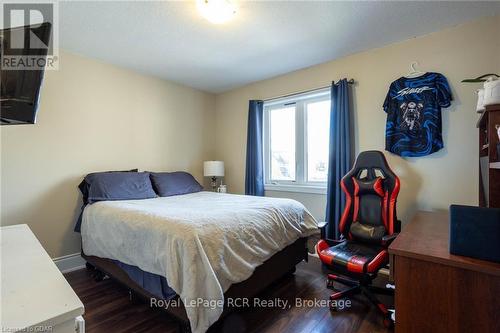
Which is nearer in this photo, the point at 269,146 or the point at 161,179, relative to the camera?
the point at 161,179

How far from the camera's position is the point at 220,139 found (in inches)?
168

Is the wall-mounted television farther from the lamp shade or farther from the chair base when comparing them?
the lamp shade

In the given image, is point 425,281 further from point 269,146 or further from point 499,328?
point 269,146

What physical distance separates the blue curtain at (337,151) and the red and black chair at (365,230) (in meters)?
0.40

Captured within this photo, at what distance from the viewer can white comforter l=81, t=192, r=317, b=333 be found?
1404 mm

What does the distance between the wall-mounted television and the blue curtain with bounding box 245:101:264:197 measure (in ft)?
9.43

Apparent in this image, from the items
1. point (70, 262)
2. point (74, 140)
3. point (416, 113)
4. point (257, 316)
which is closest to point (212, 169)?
point (74, 140)

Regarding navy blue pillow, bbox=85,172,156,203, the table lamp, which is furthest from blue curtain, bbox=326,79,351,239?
navy blue pillow, bbox=85,172,156,203

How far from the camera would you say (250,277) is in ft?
5.93

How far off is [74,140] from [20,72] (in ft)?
7.46

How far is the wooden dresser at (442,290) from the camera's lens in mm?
1013

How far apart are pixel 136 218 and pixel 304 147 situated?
2.29m

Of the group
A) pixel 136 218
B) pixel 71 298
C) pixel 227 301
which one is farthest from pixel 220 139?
pixel 71 298

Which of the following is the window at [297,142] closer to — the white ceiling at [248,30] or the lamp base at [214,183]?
the white ceiling at [248,30]
